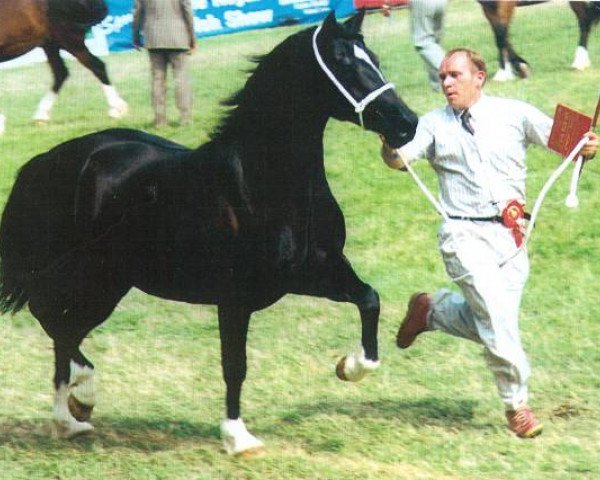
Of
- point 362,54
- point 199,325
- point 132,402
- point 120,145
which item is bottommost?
point 199,325

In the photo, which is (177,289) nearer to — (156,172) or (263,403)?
(156,172)

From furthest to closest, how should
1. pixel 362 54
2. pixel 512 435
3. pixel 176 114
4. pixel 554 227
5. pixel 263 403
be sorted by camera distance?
pixel 176 114, pixel 554 227, pixel 263 403, pixel 512 435, pixel 362 54

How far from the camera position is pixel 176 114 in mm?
13758

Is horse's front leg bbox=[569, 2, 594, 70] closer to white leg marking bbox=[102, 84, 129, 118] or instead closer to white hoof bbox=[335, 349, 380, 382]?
white leg marking bbox=[102, 84, 129, 118]

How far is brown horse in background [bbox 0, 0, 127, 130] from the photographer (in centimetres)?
1155

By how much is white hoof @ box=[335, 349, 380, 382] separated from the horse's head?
3.57 ft

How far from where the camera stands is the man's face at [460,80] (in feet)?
19.7

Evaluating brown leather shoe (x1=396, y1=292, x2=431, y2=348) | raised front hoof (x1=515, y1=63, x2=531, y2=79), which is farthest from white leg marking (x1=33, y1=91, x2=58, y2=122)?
brown leather shoe (x1=396, y1=292, x2=431, y2=348)

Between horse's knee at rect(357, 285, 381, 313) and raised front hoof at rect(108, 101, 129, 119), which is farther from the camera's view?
raised front hoof at rect(108, 101, 129, 119)

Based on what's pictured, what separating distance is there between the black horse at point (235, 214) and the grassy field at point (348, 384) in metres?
0.33

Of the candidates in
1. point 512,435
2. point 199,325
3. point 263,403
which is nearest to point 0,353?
point 199,325

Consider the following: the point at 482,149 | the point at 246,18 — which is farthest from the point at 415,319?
the point at 246,18

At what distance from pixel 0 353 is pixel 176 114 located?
19.1ft

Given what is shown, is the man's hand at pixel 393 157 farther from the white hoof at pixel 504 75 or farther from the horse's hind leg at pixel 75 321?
the white hoof at pixel 504 75
